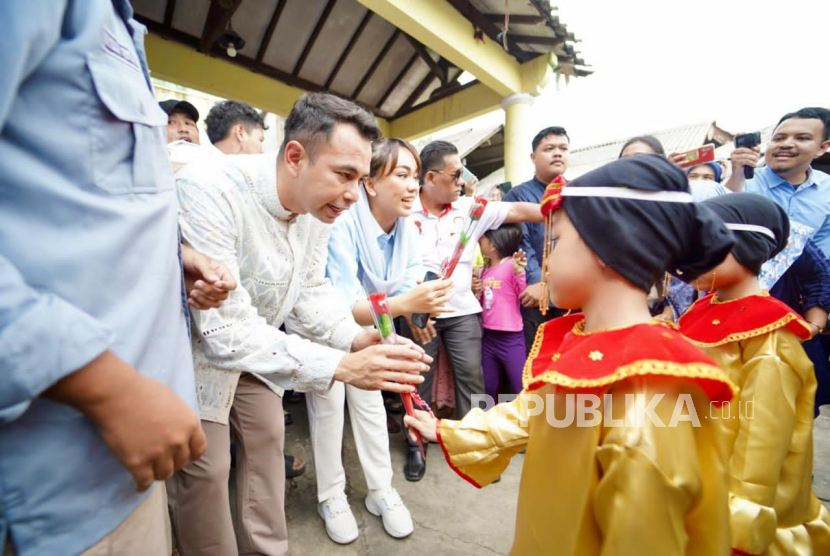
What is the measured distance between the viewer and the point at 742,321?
1.58m

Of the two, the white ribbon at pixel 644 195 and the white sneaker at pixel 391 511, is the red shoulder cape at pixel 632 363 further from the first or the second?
the white sneaker at pixel 391 511

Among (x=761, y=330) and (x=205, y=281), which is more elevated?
(x=761, y=330)

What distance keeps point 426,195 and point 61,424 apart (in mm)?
2608

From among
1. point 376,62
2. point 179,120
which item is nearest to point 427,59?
point 376,62

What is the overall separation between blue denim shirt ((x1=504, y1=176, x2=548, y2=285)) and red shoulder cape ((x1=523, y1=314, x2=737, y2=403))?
6.51 ft

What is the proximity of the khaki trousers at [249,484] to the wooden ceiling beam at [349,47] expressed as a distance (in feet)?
17.9

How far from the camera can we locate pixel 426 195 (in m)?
3.00

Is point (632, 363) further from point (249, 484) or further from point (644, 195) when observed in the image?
point (249, 484)

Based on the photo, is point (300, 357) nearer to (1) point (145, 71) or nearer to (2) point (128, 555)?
(2) point (128, 555)

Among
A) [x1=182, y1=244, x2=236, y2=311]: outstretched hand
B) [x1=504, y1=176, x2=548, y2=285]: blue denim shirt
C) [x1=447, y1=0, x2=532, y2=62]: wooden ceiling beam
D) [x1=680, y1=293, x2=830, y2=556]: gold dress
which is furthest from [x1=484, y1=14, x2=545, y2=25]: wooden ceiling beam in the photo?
[x1=182, y1=244, x2=236, y2=311]: outstretched hand

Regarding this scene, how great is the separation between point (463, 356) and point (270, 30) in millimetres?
4966

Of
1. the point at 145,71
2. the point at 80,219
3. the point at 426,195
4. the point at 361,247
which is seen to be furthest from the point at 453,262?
the point at 80,219

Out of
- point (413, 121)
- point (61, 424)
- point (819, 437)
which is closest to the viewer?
point (61, 424)

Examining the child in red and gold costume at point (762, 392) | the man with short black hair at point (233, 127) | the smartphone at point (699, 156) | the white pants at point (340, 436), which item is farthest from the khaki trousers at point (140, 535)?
the smartphone at point (699, 156)
